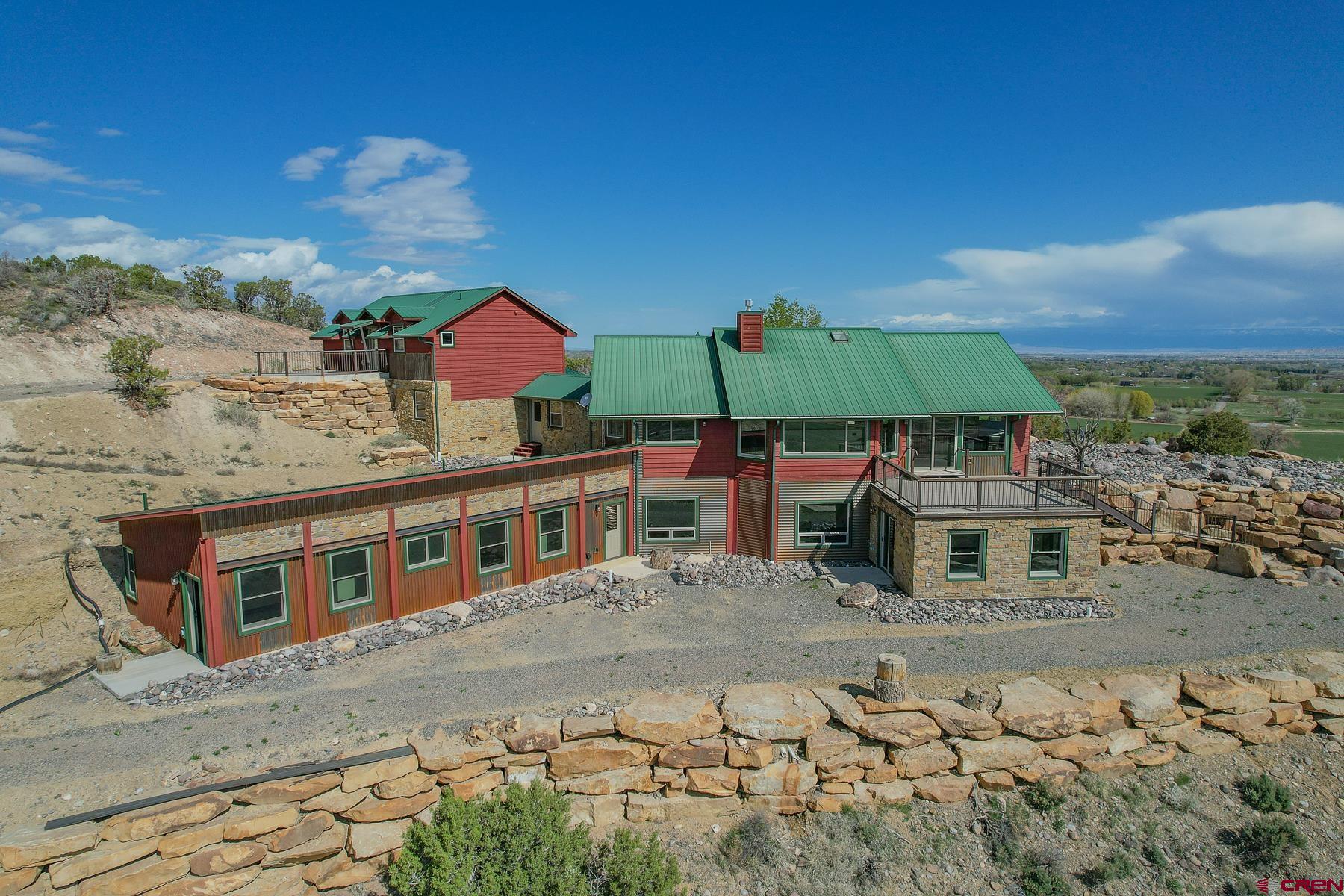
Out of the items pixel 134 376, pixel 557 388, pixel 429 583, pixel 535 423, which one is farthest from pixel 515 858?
pixel 134 376

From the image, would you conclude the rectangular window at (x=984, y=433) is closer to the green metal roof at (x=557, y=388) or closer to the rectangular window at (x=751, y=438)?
the rectangular window at (x=751, y=438)

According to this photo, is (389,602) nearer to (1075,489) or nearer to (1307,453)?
(1075,489)

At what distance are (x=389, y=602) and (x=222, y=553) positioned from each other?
12.2ft

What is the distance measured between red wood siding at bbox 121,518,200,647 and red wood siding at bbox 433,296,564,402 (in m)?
14.8

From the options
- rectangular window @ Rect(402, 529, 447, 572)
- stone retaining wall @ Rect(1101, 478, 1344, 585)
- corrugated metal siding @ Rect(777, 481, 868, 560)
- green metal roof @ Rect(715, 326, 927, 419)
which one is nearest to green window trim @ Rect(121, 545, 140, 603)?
rectangular window @ Rect(402, 529, 447, 572)

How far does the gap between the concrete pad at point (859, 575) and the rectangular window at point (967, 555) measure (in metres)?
1.79

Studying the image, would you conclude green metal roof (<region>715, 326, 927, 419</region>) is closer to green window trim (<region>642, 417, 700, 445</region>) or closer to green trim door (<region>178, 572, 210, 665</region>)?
green window trim (<region>642, 417, 700, 445</region>)

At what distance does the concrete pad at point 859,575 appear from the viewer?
19422 mm

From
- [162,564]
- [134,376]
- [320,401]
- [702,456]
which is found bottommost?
[162,564]

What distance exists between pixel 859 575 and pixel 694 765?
9.23 m

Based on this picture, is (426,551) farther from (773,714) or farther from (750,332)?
(750,332)

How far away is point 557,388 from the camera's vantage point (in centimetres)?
2880

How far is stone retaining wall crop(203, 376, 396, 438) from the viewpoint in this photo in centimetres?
2920

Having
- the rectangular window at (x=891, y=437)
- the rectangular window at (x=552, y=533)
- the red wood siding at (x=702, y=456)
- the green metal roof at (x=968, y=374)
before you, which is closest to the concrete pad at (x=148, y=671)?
the rectangular window at (x=552, y=533)
